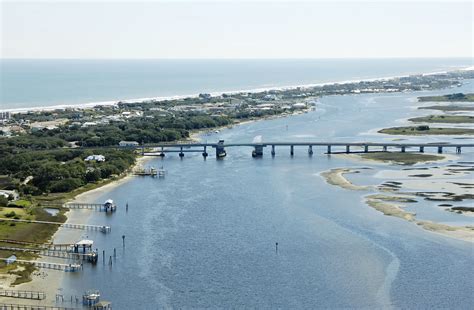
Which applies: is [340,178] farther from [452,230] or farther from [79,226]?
[79,226]

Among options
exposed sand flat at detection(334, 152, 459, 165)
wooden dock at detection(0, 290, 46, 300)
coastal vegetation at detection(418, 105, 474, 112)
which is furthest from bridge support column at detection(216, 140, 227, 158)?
coastal vegetation at detection(418, 105, 474, 112)

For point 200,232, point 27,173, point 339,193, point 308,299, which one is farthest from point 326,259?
point 27,173

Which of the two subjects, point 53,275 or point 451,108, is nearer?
point 53,275

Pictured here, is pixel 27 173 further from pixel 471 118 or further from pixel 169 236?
pixel 471 118

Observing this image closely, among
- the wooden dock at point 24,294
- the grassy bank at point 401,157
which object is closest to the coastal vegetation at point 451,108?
the grassy bank at point 401,157

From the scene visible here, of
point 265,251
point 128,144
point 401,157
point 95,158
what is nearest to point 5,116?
point 128,144
